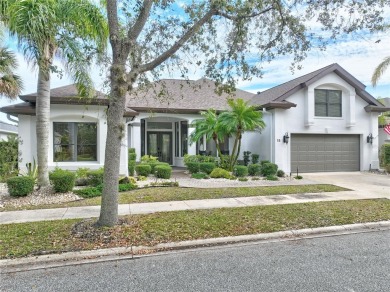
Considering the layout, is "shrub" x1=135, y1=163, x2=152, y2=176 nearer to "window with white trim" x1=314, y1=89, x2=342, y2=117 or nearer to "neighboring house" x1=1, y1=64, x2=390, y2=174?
"neighboring house" x1=1, y1=64, x2=390, y2=174

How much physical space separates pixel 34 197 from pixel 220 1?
8.09 metres

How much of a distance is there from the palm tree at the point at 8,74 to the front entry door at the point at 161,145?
27.4ft

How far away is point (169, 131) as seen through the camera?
63.7 feet

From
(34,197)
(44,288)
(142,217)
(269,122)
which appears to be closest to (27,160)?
(34,197)

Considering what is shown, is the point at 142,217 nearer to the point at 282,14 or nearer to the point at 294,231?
the point at 294,231

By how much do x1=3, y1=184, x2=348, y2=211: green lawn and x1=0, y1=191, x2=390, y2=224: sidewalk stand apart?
0.42 metres

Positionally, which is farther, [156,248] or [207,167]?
[207,167]

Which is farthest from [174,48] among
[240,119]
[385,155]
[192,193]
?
[385,155]

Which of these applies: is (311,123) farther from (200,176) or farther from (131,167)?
(131,167)

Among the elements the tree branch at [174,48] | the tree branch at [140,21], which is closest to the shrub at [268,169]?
the tree branch at [174,48]

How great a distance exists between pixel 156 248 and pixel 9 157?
443 inches

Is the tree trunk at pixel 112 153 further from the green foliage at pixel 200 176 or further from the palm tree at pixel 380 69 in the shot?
the palm tree at pixel 380 69

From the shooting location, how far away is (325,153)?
1659 centimetres

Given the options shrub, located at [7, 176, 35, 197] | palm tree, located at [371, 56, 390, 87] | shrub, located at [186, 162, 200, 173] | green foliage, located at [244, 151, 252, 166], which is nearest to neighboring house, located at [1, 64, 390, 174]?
green foliage, located at [244, 151, 252, 166]
